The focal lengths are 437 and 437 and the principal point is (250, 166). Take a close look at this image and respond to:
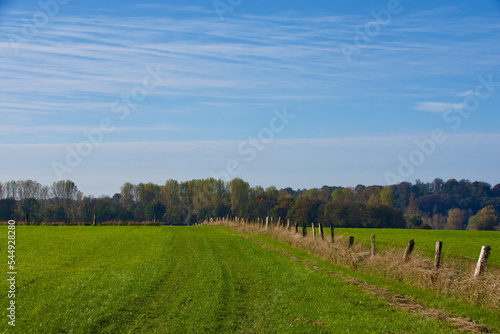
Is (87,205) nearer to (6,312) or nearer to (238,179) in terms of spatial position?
(238,179)

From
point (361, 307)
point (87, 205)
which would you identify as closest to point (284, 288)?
point (361, 307)

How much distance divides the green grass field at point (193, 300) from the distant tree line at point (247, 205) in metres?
46.6

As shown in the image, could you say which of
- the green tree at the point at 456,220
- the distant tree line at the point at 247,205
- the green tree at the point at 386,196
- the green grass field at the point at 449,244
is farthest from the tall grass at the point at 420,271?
the green tree at the point at 386,196

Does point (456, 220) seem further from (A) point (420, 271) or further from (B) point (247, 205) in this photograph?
(A) point (420, 271)

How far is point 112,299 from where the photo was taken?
12.4m

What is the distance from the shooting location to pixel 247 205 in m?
109

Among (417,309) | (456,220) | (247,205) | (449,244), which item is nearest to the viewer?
(417,309)

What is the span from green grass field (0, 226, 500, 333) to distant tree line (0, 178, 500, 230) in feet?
153

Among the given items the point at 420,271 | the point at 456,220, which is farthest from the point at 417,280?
the point at 456,220

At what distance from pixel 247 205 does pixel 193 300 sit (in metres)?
96.9

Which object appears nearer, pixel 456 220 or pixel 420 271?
pixel 420 271

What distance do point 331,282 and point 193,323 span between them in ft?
22.4

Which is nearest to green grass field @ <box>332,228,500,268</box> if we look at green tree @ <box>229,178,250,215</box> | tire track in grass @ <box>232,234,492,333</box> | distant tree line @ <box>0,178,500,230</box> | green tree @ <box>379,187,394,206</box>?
tire track in grass @ <box>232,234,492,333</box>

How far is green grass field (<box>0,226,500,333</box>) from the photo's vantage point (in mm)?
10211
